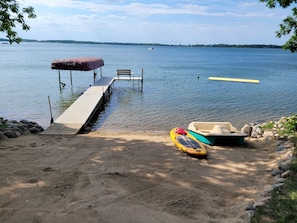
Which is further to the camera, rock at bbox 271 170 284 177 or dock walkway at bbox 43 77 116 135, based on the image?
dock walkway at bbox 43 77 116 135

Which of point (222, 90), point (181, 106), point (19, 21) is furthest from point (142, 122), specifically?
point (222, 90)

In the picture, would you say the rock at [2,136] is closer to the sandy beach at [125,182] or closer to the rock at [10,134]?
the rock at [10,134]

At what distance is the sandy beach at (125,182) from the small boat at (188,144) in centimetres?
25

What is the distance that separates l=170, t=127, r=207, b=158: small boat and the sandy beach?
0.25 m

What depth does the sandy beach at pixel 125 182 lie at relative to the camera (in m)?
5.07

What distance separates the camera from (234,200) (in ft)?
19.2

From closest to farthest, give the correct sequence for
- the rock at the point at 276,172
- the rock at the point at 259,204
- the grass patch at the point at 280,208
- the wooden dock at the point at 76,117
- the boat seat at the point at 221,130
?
the grass patch at the point at 280,208
the rock at the point at 259,204
the rock at the point at 276,172
the boat seat at the point at 221,130
the wooden dock at the point at 76,117

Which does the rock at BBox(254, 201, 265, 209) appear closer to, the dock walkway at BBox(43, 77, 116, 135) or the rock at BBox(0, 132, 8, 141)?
the dock walkway at BBox(43, 77, 116, 135)

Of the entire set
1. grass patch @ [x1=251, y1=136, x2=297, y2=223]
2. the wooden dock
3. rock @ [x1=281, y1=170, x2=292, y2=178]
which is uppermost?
grass patch @ [x1=251, y1=136, x2=297, y2=223]

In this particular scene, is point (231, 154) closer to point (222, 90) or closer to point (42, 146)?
point (42, 146)

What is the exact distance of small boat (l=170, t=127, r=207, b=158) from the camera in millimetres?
9031

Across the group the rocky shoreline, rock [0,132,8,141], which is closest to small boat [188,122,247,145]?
the rocky shoreline

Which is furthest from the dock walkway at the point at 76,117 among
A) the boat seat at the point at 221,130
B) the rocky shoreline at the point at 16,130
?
the boat seat at the point at 221,130

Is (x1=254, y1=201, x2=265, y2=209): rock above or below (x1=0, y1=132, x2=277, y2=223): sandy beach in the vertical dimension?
above
